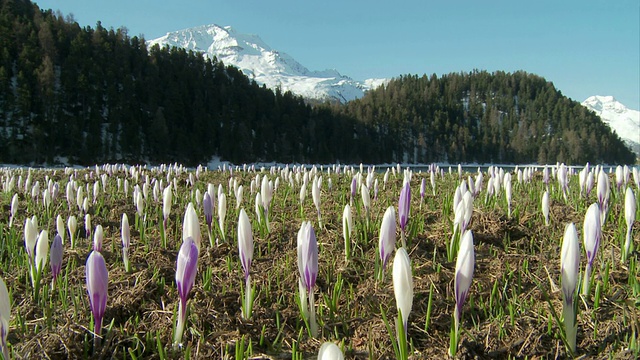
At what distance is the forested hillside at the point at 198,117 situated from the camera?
6144cm

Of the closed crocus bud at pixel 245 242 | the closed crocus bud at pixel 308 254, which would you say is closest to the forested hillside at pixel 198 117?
the closed crocus bud at pixel 245 242

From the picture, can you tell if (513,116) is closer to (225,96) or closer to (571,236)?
(225,96)

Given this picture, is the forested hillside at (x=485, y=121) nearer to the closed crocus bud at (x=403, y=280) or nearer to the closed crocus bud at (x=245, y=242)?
the closed crocus bud at (x=245, y=242)

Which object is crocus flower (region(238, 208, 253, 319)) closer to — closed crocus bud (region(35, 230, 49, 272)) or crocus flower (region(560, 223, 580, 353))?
closed crocus bud (region(35, 230, 49, 272))

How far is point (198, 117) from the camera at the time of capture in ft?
279

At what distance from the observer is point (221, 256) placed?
328 centimetres

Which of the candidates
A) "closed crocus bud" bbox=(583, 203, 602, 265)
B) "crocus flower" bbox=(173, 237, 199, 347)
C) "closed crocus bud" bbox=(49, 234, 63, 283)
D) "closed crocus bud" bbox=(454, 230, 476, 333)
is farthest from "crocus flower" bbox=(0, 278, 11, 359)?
"closed crocus bud" bbox=(583, 203, 602, 265)

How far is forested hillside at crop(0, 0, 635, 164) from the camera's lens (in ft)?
202

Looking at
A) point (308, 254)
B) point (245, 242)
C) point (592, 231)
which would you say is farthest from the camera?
point (245, 242)

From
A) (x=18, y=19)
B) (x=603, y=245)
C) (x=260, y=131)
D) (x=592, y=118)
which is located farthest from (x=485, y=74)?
(x=603, y=245)

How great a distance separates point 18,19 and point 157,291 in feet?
296

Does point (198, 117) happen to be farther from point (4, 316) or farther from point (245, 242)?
point (4, 316)

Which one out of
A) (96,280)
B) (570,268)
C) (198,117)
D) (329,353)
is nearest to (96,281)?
(96,280)

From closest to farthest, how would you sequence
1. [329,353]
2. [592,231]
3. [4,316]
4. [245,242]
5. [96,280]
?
[329,353]
[4,316]
[96,280]
[592,231]
[245,242]
